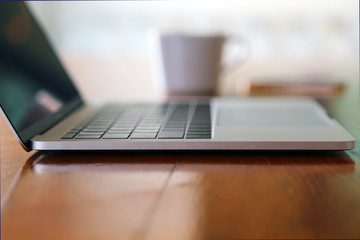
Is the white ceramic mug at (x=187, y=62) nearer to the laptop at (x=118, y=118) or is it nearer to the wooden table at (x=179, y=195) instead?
the laptop at (x=118, y=118)

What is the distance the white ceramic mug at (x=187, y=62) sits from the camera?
88cm

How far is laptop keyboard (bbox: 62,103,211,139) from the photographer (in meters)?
0.42

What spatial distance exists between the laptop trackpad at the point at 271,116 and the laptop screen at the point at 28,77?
0.62ft

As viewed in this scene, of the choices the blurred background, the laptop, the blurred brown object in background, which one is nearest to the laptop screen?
the laptop

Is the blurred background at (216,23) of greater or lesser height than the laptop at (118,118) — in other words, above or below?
below

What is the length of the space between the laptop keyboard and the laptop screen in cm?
4

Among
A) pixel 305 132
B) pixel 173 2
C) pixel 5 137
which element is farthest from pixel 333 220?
pixel 173 2

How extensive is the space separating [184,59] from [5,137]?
1.54 feet

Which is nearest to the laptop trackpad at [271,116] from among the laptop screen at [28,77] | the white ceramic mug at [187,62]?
the laptop screen at [28,77]

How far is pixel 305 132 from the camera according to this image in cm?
42

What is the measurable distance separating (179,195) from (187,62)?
0.60 metres

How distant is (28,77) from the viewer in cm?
50

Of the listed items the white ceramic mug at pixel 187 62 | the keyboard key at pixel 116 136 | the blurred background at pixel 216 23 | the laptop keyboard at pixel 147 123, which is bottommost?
the blurred background at pixel 216 23

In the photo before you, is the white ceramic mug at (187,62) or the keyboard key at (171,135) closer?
the keyboard key at (171,135)
